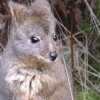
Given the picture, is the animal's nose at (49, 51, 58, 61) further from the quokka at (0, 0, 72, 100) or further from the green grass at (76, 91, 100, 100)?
the green grass at (76, 91, 100, 100)

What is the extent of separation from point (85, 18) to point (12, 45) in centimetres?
197

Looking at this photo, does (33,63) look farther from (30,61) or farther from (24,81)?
(24,81)

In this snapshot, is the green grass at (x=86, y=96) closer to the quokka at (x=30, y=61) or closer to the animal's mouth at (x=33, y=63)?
the quokka at (x=30, y=61)

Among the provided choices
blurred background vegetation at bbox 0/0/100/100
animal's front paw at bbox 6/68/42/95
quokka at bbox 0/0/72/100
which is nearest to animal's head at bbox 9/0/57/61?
quokka at bbox 0/0/72/100

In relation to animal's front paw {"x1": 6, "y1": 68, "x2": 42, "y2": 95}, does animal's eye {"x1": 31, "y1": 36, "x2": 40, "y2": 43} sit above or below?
above

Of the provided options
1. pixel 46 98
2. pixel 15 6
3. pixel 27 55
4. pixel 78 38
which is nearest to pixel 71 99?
pixel 46 98

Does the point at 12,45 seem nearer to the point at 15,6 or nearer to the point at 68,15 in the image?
the point at 15,6

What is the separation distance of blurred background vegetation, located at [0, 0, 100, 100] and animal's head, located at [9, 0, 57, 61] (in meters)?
1.11

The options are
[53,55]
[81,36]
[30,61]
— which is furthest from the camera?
[81,36]

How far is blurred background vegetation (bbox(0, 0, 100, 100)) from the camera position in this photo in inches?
276

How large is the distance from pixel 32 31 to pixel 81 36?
1962mm

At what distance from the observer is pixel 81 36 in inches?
300

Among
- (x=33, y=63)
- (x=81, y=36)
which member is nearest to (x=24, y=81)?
(x=33, y=63)

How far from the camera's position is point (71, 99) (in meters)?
6.12
